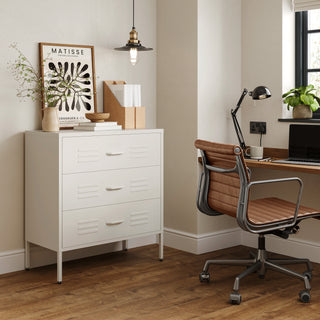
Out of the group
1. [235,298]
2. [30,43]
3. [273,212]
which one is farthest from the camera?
[30,43]

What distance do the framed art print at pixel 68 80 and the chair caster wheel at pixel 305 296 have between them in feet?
6.25

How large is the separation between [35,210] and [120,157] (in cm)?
66

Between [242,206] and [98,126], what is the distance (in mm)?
1125

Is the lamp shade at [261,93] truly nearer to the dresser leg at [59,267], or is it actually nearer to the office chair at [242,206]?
the office chair at [242,206]

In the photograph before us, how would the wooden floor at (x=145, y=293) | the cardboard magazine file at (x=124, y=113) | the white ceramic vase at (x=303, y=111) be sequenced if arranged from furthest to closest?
the white ceramic vase at (x=303, y=111) < the cardboard magazine file at (x=124, y=113) < the wooden floor at (x=145, y=293)

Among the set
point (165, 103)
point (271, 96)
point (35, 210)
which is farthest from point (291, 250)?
point (35, 210)

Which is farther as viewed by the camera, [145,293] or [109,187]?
[109,187]

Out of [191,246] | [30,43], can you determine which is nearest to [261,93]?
[191,246]

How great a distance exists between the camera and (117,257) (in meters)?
4.30

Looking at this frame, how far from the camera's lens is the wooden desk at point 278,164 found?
12.1 feet

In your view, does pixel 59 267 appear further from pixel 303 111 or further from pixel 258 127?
pixel 303 111

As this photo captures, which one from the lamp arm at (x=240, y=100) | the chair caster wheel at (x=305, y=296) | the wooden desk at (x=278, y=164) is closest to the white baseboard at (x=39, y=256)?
the wooden desk at (x=278, y=164)

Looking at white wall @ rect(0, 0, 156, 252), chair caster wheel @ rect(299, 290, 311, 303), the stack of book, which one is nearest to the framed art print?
white wall @ rect(0, 0, 156, 252)

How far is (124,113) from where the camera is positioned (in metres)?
4.05
